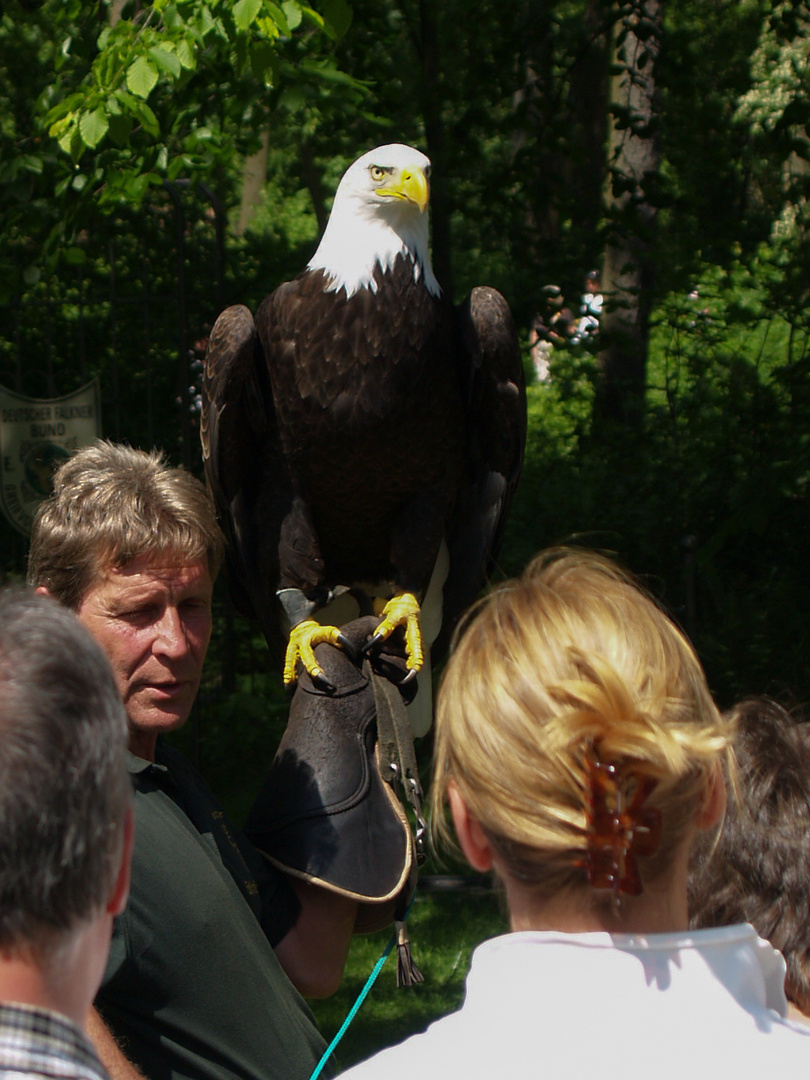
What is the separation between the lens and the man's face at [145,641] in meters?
1.63

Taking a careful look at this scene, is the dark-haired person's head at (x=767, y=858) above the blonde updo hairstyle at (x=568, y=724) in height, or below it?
below

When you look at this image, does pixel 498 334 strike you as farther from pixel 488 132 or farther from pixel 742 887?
pixel 488 132

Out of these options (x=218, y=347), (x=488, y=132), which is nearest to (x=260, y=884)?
(x=218, y=347)

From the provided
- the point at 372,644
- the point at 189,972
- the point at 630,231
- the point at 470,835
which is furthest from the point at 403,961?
the point at 630,231

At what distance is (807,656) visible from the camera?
5.38m

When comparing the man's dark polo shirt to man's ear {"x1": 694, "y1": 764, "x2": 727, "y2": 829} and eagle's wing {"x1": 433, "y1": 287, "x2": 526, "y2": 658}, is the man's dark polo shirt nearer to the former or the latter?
man's ear {"x1": 694, "y1": 764, "x2": 727, "y2": 829}

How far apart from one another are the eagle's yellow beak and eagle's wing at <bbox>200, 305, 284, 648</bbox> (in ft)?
1.69

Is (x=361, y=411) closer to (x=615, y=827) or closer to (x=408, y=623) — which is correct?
(x=408, y=623)

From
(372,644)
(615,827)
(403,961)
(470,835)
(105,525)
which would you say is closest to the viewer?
(615,827)

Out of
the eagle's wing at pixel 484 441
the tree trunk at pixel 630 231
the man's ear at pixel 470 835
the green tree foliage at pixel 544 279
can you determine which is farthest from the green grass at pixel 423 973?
the man's ear at pixel 470 835

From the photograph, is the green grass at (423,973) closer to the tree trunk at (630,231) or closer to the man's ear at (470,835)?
the tree trunk at (630,231)

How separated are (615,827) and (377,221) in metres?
2.44

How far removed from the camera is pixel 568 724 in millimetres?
894

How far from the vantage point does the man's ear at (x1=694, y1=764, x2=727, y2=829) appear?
0.94 m
